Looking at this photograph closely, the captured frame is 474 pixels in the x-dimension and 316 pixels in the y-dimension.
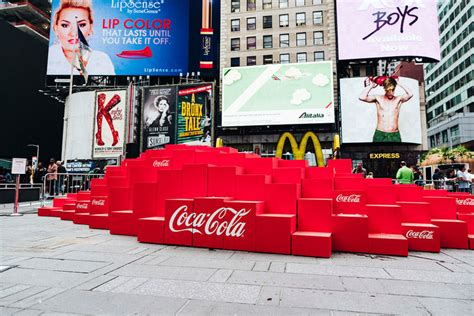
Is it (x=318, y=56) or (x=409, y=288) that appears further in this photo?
(x=318, y=56)

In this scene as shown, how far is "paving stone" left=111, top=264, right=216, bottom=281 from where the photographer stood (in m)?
4.43

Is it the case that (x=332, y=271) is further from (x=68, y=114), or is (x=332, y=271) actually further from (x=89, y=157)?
(x=68, y=114)

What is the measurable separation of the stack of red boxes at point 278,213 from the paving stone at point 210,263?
2.82 feet

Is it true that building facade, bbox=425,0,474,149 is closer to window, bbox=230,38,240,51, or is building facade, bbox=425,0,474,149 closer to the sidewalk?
window, bbox=230,38,240,51

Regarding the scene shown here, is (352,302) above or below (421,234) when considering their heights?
below

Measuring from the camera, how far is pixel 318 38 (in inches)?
1350

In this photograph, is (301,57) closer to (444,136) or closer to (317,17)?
(317,17)

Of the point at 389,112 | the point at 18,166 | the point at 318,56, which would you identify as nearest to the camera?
the point at 18,166

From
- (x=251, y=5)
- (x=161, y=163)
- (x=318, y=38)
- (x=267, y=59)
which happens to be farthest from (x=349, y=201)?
(x=251, y=5)

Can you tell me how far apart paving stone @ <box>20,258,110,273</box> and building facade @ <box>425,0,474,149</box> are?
208 feet

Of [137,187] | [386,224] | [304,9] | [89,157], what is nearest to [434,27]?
[304,9]

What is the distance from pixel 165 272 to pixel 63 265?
168 cm

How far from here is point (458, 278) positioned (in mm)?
4504

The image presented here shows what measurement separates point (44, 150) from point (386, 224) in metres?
48.5
